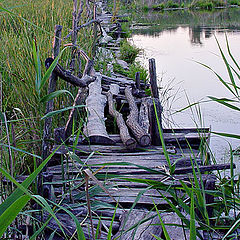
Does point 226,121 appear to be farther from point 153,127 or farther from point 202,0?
point 202,0

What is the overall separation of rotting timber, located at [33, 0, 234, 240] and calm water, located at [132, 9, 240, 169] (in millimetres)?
373

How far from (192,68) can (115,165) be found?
24.7ft

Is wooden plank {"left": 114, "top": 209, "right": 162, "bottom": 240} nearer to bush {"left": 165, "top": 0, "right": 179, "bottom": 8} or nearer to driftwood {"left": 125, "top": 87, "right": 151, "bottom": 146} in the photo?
driftwood {"left": 125, "top": 87, "right": 151, "bottom": 146}

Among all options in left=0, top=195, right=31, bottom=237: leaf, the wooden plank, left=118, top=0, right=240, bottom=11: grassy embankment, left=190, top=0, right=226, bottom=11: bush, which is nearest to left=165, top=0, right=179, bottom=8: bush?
left=118, top=0, right=240, bottom=11: grassy embankment

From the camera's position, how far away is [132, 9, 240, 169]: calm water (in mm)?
6334

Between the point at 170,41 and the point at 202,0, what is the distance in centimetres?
1640

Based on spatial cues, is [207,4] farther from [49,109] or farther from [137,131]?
[49,109]

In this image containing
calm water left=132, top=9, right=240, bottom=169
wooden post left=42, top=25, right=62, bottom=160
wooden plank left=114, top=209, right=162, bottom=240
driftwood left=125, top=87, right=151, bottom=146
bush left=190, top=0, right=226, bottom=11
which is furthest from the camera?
bush left=190, top=0, right=226, bottom=11

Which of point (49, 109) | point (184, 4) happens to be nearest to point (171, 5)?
point (184, 4)

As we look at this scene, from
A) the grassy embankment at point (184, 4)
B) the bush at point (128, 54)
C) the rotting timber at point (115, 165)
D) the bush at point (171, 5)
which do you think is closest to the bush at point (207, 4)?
the grassy embankment at point (184, 4)

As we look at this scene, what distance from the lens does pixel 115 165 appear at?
10.4ft

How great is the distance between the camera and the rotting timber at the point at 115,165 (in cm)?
189

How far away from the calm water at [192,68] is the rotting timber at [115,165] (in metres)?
0.37

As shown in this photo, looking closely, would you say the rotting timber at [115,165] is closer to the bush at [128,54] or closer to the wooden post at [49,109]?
the wooden post at [49,109]
